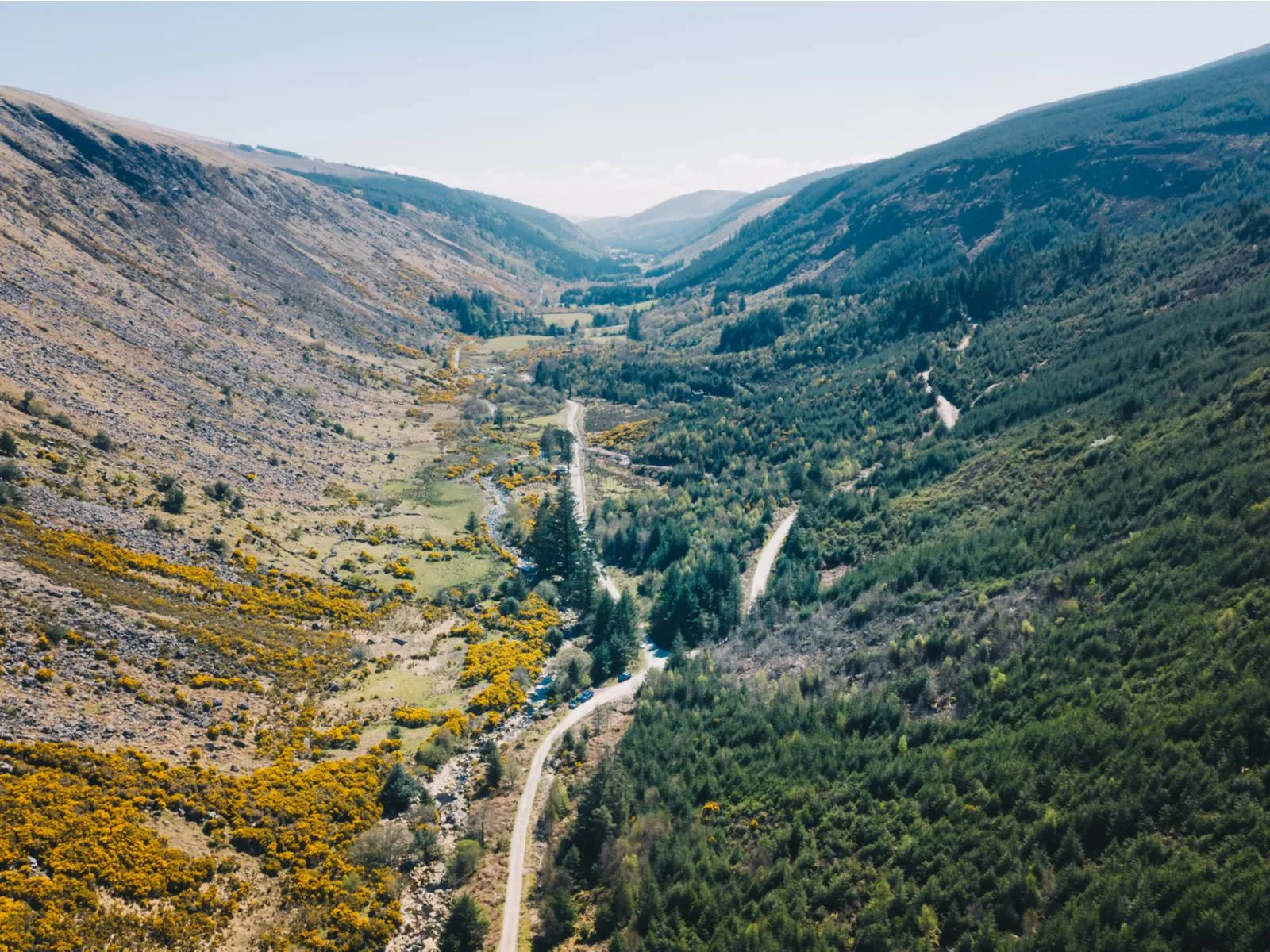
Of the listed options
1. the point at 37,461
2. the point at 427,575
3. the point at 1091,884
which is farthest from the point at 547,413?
the point at 1091,884

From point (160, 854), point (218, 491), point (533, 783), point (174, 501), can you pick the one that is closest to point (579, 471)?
point (218, 491)

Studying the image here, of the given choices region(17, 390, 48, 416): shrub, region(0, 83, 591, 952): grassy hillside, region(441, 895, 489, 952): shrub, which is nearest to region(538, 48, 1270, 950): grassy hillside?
region(441, 895, 489, 952): shrub

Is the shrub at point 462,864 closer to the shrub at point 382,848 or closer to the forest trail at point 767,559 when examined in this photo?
the shrub at point 382,848

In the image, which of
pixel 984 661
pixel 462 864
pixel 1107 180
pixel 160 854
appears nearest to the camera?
pixel 160 854

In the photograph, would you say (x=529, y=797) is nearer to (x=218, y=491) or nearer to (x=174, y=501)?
A: (x=174, y=501)

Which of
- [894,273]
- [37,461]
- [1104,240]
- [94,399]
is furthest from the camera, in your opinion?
[894,273]

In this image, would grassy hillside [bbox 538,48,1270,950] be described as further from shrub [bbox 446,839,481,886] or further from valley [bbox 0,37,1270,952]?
shrub [bbox 446,839,481,886]

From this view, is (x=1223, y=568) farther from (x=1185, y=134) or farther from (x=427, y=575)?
(x=1185, y=134)
